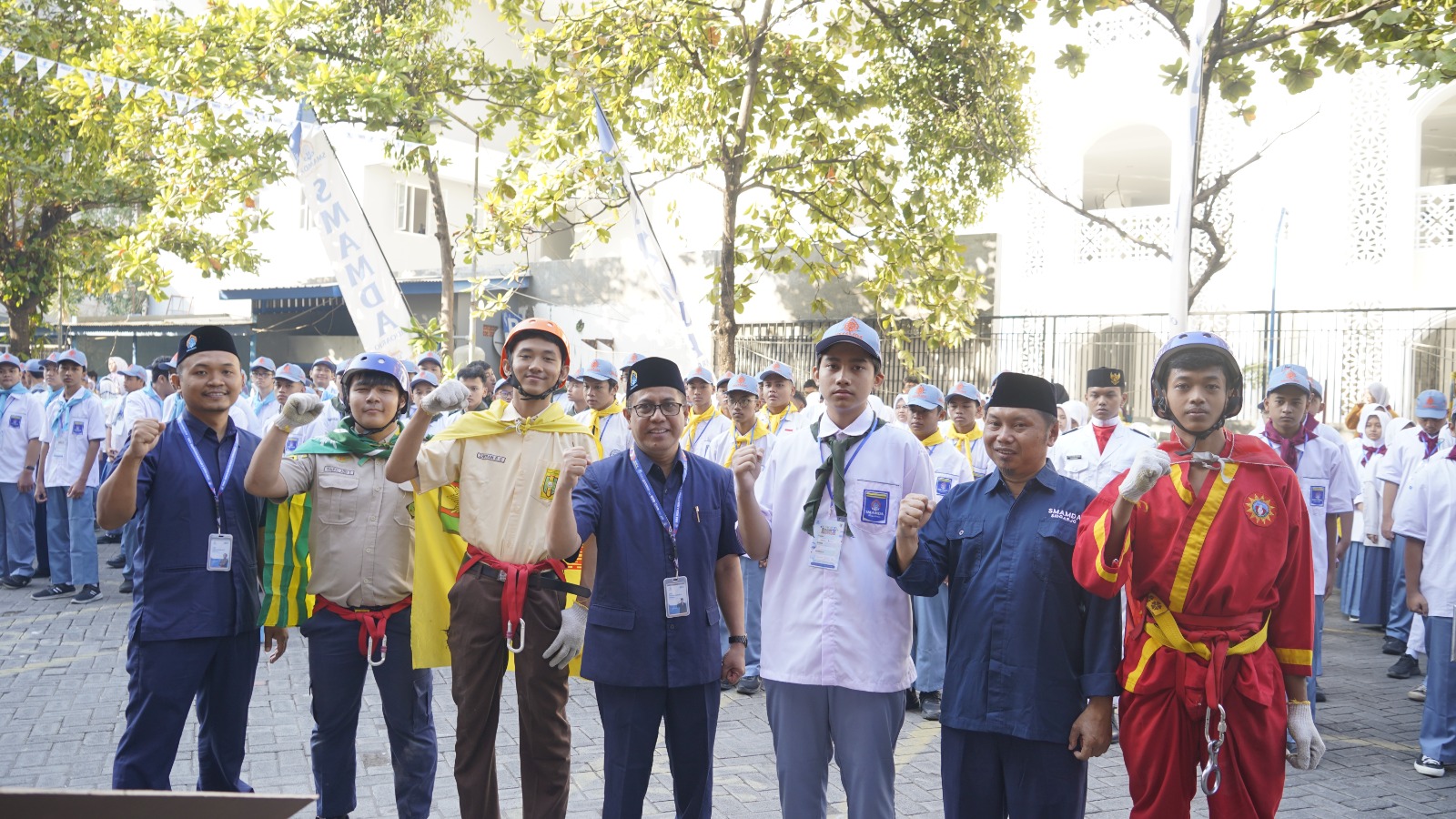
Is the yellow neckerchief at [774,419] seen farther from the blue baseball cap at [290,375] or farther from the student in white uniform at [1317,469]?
the blue baseball cap at [290,375]

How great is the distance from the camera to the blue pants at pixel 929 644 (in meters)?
7.29

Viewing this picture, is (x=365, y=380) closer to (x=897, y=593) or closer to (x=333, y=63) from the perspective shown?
(x=897, y=593)

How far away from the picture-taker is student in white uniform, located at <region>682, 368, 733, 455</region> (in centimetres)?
912

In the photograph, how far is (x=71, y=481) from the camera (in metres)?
10.7

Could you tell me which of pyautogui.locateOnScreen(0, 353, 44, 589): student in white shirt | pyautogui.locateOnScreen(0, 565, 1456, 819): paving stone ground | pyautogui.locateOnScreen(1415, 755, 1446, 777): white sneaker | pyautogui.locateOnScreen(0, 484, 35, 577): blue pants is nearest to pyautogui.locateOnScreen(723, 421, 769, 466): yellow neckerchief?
pyautogui.locateOnScreen(0, 565, 1456, 819): paving stone ground

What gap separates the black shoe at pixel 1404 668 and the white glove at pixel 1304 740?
19.8 feet

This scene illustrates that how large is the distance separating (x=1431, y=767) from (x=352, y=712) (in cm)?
580

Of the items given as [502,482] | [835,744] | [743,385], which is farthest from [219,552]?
[743,385]

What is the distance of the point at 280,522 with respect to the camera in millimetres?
4602

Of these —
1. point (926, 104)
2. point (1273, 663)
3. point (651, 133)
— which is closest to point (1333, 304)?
point (926, 104)

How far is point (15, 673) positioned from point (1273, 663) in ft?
26.0

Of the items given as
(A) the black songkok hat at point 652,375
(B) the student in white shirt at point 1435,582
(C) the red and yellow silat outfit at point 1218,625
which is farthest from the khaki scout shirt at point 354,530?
(B) the student in white shirt at point 1435,582

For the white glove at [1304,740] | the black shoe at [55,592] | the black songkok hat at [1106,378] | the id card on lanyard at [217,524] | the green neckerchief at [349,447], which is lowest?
the black shoe at [55,592]

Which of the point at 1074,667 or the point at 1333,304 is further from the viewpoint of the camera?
the point at 1333,304
